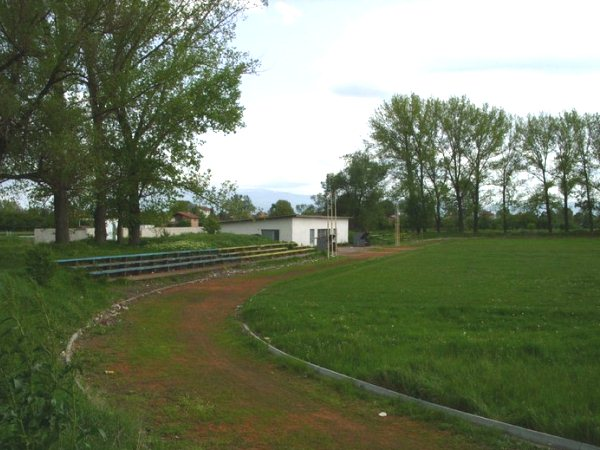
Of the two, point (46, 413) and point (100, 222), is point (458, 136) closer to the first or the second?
point (100, 222)

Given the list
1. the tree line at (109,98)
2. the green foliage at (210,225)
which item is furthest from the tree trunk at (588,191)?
the tree line at (109,98)

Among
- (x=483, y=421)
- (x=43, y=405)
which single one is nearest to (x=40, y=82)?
Answer: (x=43, y=405)

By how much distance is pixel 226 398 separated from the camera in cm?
805

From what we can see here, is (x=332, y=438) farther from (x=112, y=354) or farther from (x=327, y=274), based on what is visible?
(x=327, y=274)

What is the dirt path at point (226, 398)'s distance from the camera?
6465 millimetres

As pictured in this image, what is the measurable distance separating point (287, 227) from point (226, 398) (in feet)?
131

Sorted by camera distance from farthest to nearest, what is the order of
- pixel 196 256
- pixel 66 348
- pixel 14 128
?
pixel 196 256
pixel 14 128
pixel 66 348

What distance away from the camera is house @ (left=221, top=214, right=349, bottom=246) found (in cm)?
4772

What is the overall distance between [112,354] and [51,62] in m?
11.7

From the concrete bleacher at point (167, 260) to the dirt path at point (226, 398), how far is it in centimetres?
808

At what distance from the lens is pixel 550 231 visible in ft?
271

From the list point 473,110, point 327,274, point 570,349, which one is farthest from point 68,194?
point 473,110

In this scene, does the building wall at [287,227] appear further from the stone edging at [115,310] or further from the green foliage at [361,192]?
Answer: the green foliage at [361,192]

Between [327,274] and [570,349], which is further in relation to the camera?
[327,274]
